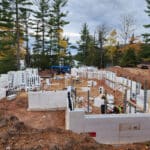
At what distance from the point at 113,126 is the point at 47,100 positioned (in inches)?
219

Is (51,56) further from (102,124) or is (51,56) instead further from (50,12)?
(102,124)

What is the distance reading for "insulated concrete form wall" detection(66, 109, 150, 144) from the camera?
21.8ft

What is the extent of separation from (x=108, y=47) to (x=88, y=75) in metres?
14.1

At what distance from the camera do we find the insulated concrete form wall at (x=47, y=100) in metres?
11.6

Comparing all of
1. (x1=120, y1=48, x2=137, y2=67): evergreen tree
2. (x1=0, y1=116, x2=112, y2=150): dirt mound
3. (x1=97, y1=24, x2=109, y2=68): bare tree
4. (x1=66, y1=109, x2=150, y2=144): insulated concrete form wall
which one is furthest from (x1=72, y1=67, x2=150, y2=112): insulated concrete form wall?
(x1=97, y1=24, x2=109, y2=68): bare tree

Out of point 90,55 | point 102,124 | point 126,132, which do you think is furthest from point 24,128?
point 90,55

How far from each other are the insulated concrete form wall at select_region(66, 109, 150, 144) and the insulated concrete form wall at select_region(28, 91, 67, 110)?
16.3 ft

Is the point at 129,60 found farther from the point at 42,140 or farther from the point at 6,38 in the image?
the point at 42,140

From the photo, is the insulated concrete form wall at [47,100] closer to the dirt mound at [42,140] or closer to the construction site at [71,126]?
the construction site at [71,126]

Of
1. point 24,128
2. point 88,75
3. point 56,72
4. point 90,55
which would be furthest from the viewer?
point 90,55

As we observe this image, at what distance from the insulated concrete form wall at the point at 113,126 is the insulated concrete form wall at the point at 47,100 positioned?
16.3 feet

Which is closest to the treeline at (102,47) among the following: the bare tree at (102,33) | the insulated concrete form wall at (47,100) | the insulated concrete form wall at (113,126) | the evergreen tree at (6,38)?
the bare tree at (102,33)

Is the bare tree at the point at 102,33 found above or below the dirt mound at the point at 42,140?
above

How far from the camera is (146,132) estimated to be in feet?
22.6
